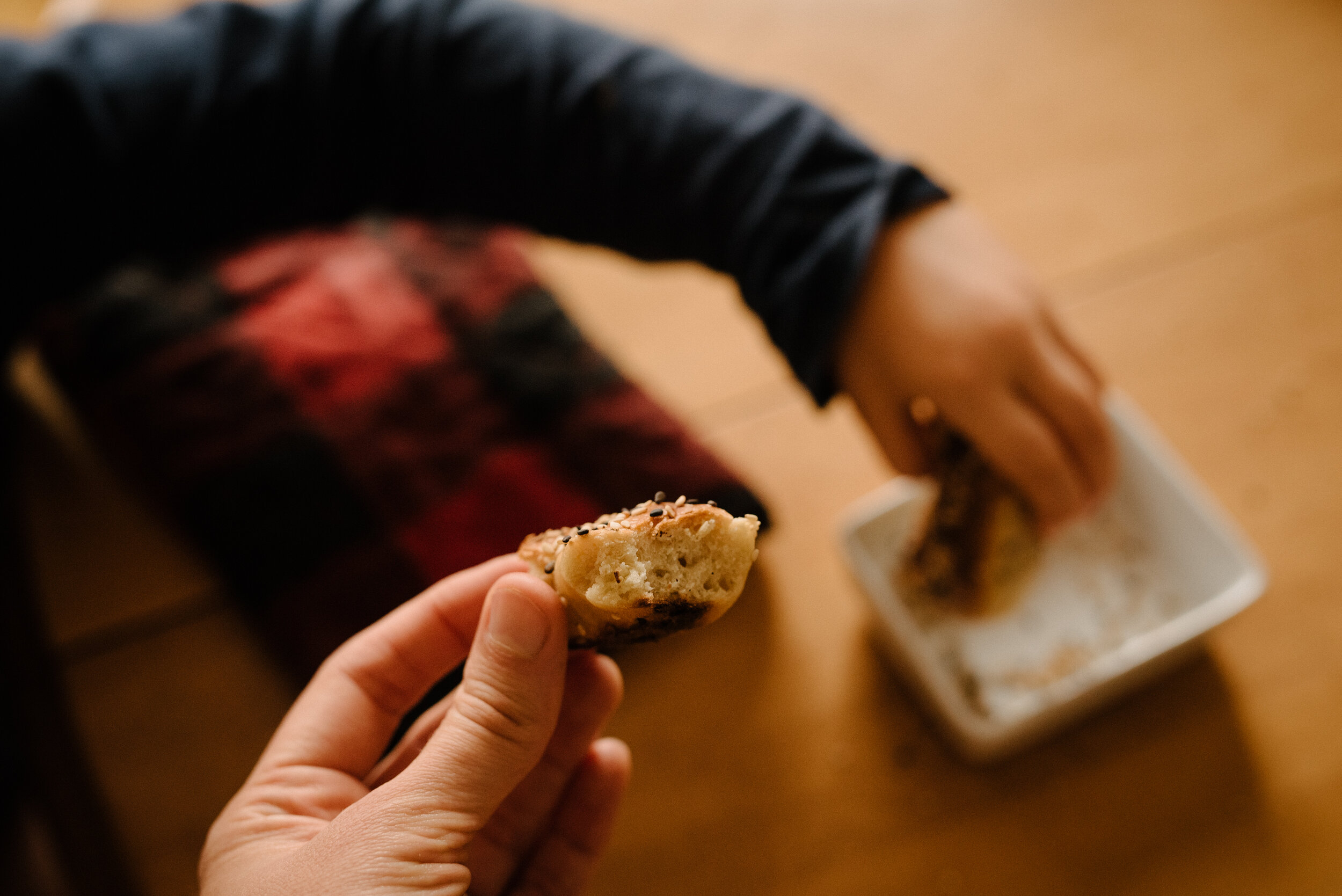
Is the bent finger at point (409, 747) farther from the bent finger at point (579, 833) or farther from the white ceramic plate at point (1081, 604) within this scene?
the white ceramic plate at point (1081, 604)

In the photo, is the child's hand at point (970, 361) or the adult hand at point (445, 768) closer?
the adult hand at point (445, 768)

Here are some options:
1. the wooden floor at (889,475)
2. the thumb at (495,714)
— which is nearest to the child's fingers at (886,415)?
the wooden floor at (889,475)

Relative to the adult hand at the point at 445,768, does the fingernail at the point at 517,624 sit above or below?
above

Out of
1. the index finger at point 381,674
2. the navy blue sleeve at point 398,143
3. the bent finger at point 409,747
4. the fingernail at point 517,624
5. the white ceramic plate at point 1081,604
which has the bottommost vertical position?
the white ceramic plate at point 1081,604

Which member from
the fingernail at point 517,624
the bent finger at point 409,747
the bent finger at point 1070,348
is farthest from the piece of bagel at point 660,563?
the bent finger at point 1070,348

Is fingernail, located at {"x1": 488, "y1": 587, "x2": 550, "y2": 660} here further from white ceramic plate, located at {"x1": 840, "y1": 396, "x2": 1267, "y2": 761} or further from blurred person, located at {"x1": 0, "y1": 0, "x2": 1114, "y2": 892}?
white ceramic plate, located at {"x1": 840, "y1": 396, "x2": 1267, "y2": 761}

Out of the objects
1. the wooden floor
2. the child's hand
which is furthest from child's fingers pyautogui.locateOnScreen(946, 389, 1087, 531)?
the wooden floor

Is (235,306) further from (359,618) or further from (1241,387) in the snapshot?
(1241,387)
